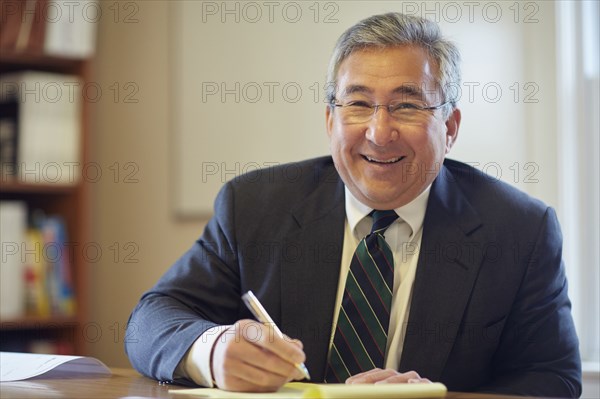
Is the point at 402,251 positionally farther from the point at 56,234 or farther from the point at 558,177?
the point at 56,234

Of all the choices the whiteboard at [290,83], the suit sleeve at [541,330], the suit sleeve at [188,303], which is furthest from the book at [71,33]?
the suit sleeve at [541,330]

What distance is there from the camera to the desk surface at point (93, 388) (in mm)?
1289

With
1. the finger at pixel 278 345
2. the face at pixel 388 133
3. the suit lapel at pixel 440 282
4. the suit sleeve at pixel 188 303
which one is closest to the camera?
the finger at pixel 278 345

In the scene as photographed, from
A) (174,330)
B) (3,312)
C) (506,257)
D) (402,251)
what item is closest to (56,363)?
(174,330)

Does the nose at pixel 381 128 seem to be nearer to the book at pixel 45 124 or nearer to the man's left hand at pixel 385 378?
the man's left hand at pixel 385 378

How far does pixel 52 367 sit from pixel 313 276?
572mm

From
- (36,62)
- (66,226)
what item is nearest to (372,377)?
(66,226)

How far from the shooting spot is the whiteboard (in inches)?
97.0

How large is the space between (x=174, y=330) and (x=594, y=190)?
1.47m

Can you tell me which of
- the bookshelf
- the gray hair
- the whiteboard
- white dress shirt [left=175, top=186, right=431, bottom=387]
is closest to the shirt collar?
white dress shirt [left=175, top=186, right=431, bottom=387]

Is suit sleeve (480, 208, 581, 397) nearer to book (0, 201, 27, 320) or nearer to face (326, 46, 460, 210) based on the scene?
face (326, 46, 460, 210)

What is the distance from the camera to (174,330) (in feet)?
4.99

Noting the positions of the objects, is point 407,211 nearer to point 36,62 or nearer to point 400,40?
point 400,40

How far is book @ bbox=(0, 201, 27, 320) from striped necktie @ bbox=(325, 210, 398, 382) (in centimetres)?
138
